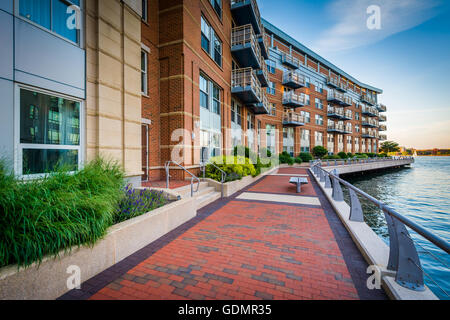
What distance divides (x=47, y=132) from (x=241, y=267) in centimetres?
529

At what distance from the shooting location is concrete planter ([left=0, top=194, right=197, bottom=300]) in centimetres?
221

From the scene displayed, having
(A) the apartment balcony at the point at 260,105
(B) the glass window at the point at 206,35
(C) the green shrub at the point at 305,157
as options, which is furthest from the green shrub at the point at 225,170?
(C) the green shrub at the point at 305,157

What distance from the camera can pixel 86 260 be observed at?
289 cm

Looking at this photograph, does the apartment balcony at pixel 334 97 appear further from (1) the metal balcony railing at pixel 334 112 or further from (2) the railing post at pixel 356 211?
(2) the railing post at pixel 356 211

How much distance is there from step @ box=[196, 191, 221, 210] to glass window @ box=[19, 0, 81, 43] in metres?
5.85

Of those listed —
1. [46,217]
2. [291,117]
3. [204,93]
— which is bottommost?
[46,217]

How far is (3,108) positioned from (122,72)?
3296 millimetres

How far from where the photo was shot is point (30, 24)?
171 inches

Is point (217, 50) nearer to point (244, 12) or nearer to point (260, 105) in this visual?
point (244, 12)
